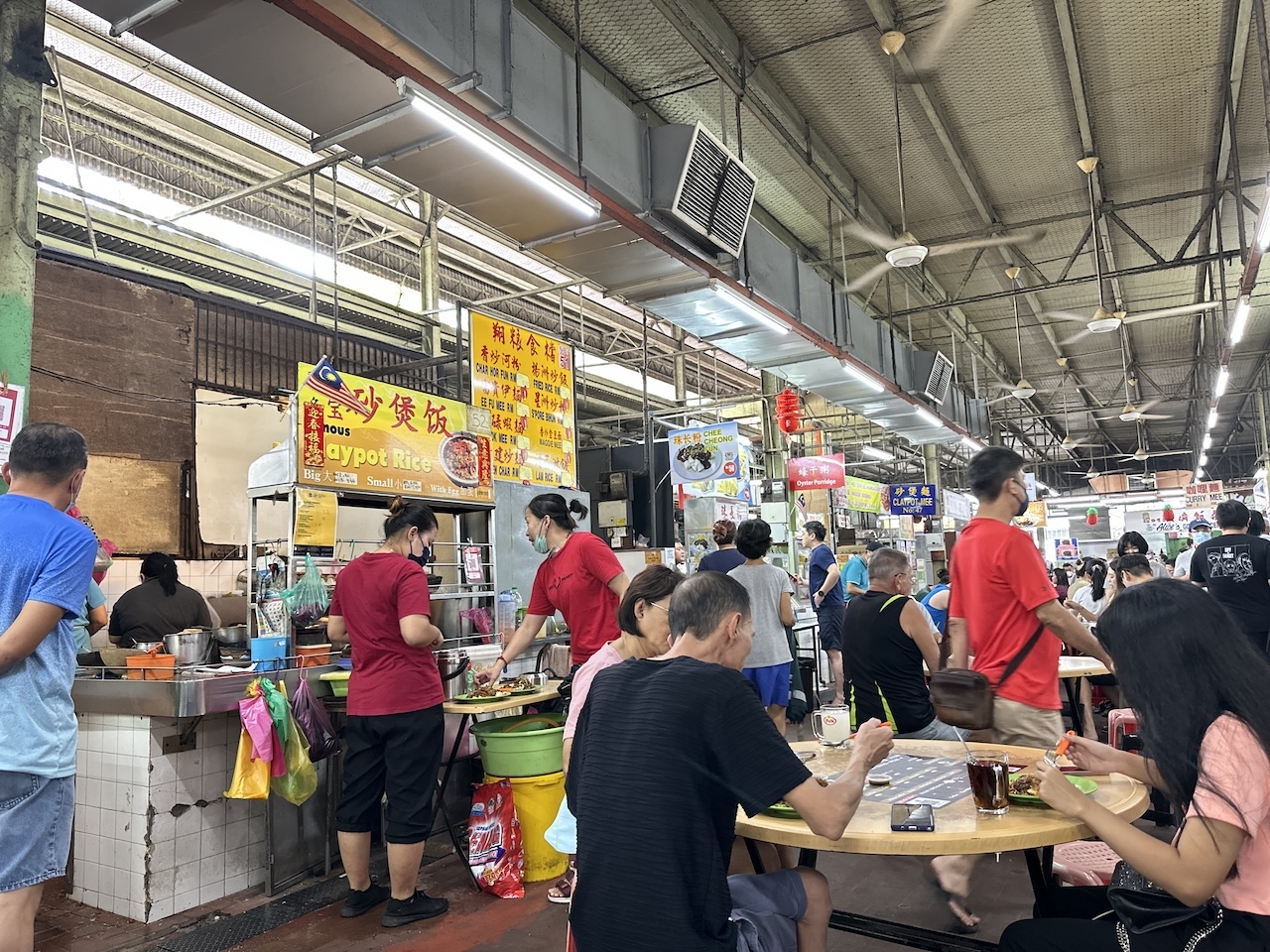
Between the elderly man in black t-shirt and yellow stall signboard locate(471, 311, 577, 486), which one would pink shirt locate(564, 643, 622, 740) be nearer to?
the elderly man in black t-shirt

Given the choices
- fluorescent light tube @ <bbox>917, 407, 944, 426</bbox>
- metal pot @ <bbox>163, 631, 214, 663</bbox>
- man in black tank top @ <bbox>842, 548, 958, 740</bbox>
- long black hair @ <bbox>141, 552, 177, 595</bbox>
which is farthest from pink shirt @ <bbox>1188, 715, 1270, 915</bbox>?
fluorescent light tube @ <bbox>917, 407, 944, 426</bbox>

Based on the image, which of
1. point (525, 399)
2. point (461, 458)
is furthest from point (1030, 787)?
point (525, 399)

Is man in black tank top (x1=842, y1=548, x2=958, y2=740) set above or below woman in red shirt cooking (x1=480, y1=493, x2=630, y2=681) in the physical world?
below

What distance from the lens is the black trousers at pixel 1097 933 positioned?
172cm

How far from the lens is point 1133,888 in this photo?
1.90 m

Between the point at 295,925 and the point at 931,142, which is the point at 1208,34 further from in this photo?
the point at 295,925

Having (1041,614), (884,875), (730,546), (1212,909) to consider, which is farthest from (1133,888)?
(730,546)

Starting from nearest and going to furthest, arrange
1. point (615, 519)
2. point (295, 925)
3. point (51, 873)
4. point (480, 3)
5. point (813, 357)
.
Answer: point (51, 873)
point (295, 925)
point (480, 3)
point (813, 357)
point (615, 519)

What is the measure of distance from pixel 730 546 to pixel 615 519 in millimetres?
5911

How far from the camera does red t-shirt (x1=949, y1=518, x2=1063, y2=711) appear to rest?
341 cm

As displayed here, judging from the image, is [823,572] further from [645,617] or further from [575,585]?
[645,617]

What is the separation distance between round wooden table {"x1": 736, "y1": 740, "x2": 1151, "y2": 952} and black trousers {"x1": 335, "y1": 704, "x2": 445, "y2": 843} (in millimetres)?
2192

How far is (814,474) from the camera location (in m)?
13.2

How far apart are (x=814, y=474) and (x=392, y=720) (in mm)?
9941
